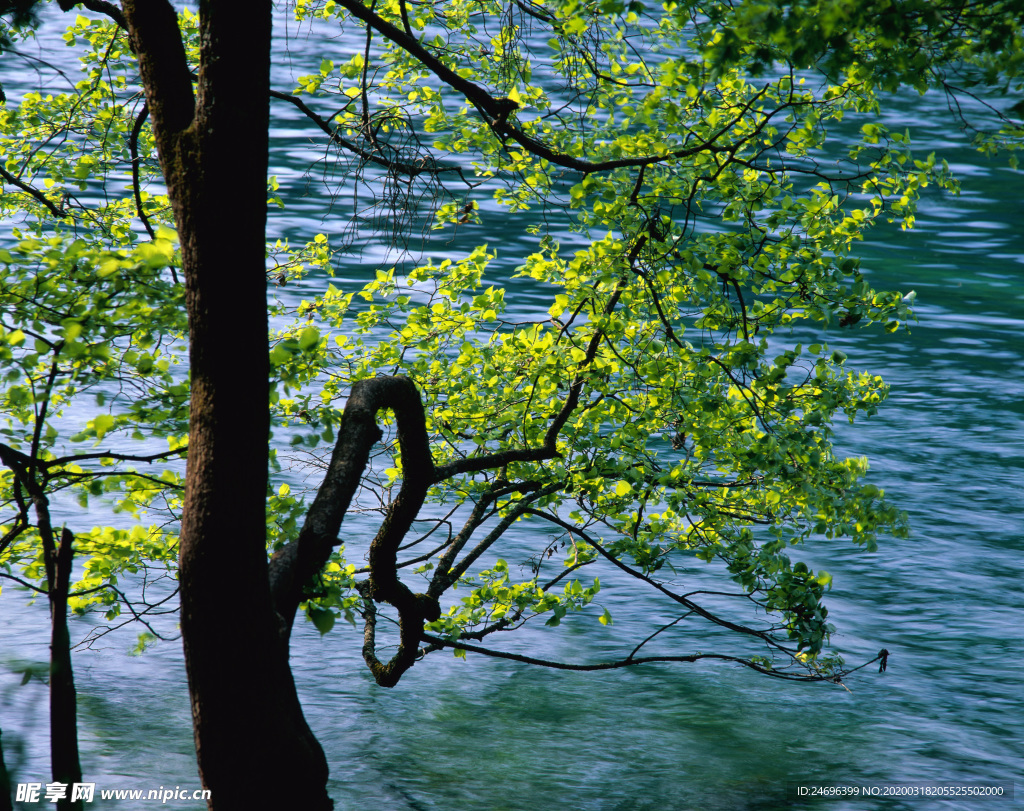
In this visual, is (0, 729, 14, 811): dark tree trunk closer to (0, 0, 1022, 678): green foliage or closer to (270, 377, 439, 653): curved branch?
(270, 377, 439, 653): curved branch

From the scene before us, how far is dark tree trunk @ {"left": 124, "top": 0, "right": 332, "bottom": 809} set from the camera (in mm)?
4012

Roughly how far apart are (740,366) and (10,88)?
1294 inches

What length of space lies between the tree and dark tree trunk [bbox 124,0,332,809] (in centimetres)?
1

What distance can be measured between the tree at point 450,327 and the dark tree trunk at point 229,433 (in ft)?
0.04

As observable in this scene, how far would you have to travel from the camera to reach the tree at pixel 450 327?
4035 millimetres

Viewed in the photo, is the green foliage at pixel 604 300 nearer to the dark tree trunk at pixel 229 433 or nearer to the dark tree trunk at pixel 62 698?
the dark tree trunk at pixel 229 433

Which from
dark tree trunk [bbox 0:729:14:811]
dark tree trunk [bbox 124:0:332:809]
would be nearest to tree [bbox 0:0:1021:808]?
dark tree trunk [bbox 124:0:332:809]

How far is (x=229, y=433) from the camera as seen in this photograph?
13.2 feet

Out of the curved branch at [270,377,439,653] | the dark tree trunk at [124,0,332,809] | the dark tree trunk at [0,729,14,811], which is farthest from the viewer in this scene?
the curved branch at [270,377,439,653]

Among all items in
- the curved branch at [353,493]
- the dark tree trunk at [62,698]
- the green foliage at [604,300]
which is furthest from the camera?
the curved branch at [353,493]

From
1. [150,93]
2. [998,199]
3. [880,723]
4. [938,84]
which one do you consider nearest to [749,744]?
[880,723]

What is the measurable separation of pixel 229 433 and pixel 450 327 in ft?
11.3

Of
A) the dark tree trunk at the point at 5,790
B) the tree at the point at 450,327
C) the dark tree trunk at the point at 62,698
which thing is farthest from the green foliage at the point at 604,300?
the dark tree trunk at the point at 5,790

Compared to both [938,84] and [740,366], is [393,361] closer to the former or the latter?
[740,366]
